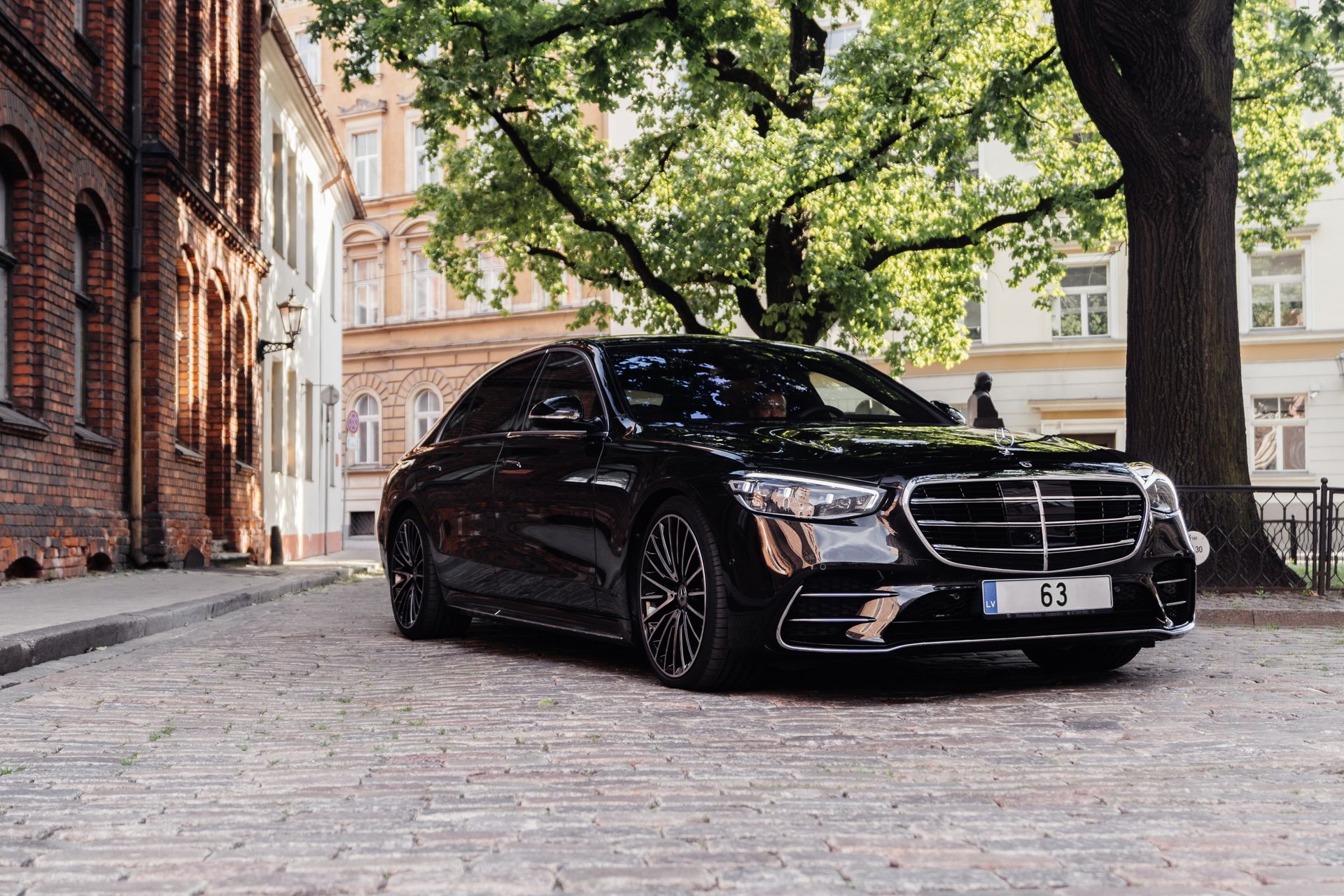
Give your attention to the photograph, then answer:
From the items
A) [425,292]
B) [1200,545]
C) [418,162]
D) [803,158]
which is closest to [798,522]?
[1200,545]

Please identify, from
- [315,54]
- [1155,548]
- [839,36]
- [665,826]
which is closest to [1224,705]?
[1155,548]

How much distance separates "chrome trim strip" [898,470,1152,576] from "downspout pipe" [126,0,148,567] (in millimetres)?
12562

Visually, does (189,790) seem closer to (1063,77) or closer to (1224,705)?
(1224,705)

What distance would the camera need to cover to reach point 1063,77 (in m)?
23.9

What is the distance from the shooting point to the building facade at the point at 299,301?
1009 inches

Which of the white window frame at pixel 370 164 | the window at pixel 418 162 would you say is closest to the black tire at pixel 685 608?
the window at pixel 418 162

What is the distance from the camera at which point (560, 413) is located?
24.2ft

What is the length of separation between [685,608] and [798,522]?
0.71 metres

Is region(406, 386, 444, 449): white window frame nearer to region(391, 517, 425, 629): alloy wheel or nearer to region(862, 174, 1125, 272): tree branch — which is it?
region(862, 174, 1125, 272): tree branch

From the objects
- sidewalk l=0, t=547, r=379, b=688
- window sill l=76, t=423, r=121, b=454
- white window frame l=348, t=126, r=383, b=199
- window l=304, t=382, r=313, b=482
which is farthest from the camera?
white window frame l=348, t=126, r=383, b=199

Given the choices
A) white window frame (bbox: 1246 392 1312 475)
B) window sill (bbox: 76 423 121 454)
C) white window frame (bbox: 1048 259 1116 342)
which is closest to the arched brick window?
white window frame (bbox: 1048 259 1116 342)

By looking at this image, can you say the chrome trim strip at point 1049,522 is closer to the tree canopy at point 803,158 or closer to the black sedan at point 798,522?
the black sedan at point 798,522

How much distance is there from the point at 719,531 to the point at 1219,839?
105 inches

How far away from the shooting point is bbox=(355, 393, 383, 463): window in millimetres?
51188
